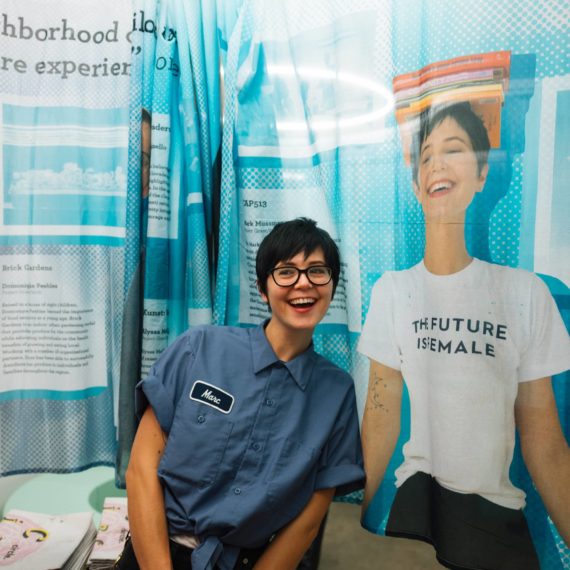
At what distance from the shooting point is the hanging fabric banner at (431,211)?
102 centimetres

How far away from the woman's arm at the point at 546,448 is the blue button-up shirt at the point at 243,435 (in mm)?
371

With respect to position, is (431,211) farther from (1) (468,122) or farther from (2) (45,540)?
(2) (45,540)

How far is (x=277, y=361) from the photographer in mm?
1068

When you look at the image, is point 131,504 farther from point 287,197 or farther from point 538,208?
point 538,208

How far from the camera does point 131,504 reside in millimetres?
1020

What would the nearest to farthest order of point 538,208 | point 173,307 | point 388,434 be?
1. point 538,208
2. point 388,434
3. point 173,307

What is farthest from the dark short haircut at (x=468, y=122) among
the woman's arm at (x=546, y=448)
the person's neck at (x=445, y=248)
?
the woman's arm at (x=546, y=448)

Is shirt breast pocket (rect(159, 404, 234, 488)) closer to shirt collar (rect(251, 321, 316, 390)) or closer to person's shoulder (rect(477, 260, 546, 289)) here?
shirt collar (rect(251, 321, 316, 390))

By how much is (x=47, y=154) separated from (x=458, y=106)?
3.69 ft

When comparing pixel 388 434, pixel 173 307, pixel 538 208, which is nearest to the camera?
pixel 538 208

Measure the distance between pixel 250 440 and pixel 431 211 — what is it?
0.66m

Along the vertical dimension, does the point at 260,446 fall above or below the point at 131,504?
above

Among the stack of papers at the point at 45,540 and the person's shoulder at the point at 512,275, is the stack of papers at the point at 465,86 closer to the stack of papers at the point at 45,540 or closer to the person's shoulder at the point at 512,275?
the person's shoulder at the point at 512,275

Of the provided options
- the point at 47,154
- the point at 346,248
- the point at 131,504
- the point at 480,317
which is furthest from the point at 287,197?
the point at 131,504
